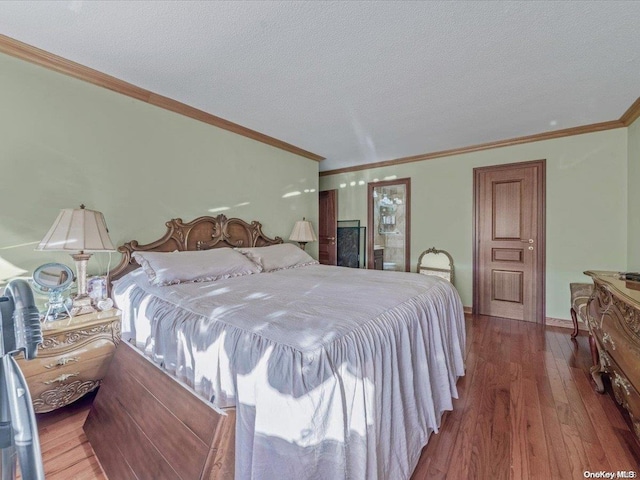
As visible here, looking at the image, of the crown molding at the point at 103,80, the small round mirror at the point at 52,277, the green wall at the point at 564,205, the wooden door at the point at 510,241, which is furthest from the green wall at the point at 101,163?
the wooden door at the point at 510,241

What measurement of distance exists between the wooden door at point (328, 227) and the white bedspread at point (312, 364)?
11.1 feet

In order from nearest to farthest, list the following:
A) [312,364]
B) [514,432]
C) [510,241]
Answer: [312,364], [514,432], [510,241]

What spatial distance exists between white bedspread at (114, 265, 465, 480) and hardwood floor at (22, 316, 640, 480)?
6.5 inches

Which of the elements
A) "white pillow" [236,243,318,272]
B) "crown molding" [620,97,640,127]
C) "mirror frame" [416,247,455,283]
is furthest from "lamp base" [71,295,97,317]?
"crown molding" [620,97,640,127]

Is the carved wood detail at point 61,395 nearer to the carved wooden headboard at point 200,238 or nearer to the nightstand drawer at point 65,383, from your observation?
A: the nightstand drawer at point 65,383

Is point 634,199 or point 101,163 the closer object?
point 101,163

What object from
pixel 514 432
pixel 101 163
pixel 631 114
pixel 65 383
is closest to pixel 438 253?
pixel 631 114

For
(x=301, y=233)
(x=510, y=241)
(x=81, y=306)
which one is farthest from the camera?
(x=301, y=233)

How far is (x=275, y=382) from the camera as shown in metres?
1.01

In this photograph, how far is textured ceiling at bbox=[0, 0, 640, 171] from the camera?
5.29 ft

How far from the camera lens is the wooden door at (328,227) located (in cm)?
546

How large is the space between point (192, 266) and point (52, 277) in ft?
2.80

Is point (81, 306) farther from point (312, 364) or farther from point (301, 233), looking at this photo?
point (301, 233)

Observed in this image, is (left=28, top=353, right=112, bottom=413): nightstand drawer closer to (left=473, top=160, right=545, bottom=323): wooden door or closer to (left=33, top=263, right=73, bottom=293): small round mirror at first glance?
(left=33, top=263, right=73, bottom=293): small round mirror
